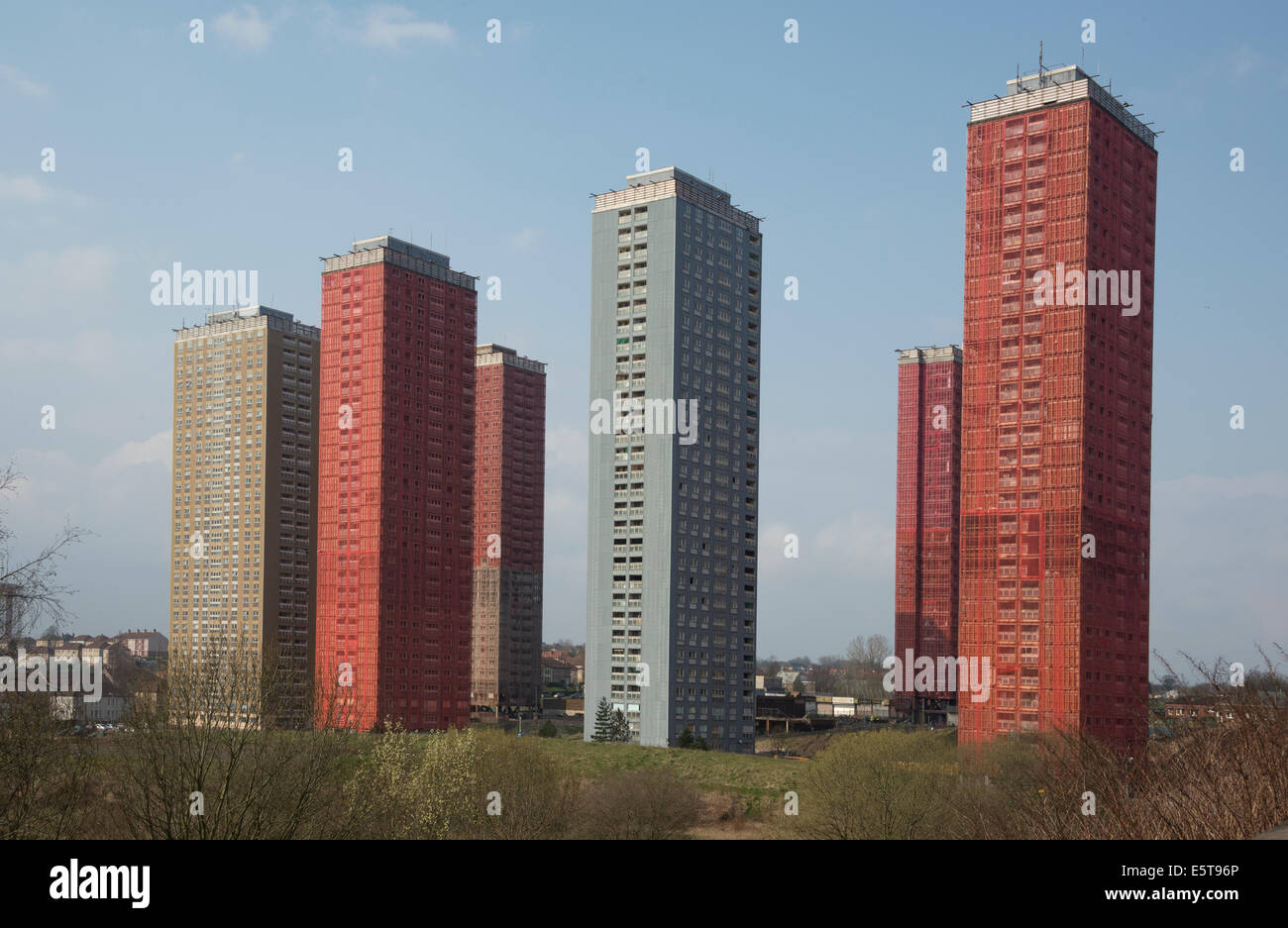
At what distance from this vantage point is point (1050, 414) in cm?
12688

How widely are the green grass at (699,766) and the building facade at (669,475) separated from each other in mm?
46180

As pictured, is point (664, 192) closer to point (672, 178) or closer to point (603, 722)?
point (672, 178)

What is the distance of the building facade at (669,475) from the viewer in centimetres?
18050

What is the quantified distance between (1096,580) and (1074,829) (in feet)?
340

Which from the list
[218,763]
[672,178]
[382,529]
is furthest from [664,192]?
[218,763]

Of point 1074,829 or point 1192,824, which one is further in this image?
point 1074,829

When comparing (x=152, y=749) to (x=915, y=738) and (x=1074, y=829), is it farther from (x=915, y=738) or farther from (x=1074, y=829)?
(x=915, y=738)

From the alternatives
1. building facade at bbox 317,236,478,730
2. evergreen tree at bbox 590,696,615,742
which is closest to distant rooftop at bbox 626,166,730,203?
building facade at bbox 317,236,478,730

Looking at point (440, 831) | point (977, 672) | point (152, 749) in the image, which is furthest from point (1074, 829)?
point (977, 672)

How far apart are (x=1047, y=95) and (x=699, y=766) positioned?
8147 centimetres

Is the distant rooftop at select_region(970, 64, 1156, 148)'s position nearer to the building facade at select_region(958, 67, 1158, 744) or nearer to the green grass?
the building facade at select_region(958, 67, 1158, 744)

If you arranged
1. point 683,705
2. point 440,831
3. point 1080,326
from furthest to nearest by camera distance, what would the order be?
point 683,705 → point 1080,326 → point 440,831

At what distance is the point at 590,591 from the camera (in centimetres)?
18700

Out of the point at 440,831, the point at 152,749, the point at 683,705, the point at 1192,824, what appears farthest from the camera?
the point at 683,705
